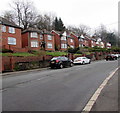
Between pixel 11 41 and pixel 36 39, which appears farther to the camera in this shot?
pixel 36 39

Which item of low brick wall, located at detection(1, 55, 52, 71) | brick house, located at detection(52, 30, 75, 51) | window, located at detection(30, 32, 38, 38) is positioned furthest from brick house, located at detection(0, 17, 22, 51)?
brick house, located at detection(52, 30, 75, 51)

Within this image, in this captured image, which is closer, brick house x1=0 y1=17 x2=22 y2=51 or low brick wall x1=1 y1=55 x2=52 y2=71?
low brick wall x1=1 y1=55 x2=52 y2=71

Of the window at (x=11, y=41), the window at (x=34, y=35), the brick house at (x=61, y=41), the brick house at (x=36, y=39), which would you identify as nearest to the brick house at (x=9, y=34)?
the window at (x=11, y=41)

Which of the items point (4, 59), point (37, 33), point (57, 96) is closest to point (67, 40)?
point (37, 33)

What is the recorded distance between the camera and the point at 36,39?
52.0 meters

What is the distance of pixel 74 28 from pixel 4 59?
3347 inches

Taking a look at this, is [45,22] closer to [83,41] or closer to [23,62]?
[83,41]

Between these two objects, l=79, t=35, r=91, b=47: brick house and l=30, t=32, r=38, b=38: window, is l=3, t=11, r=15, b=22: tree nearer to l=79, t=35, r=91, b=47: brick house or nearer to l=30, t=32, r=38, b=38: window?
l=30, t=32, r=38, b=38: window

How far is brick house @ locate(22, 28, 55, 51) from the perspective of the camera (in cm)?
5044

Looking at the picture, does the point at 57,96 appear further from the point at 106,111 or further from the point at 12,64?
the point at 12,64

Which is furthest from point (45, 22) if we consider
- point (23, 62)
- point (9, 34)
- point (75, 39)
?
point (23, 62)

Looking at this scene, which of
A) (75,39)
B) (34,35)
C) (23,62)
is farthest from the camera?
(75,39)

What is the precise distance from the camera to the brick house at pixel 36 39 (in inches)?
1986

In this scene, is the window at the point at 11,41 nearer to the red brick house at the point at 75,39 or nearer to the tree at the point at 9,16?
the tree at the point at 9,16
